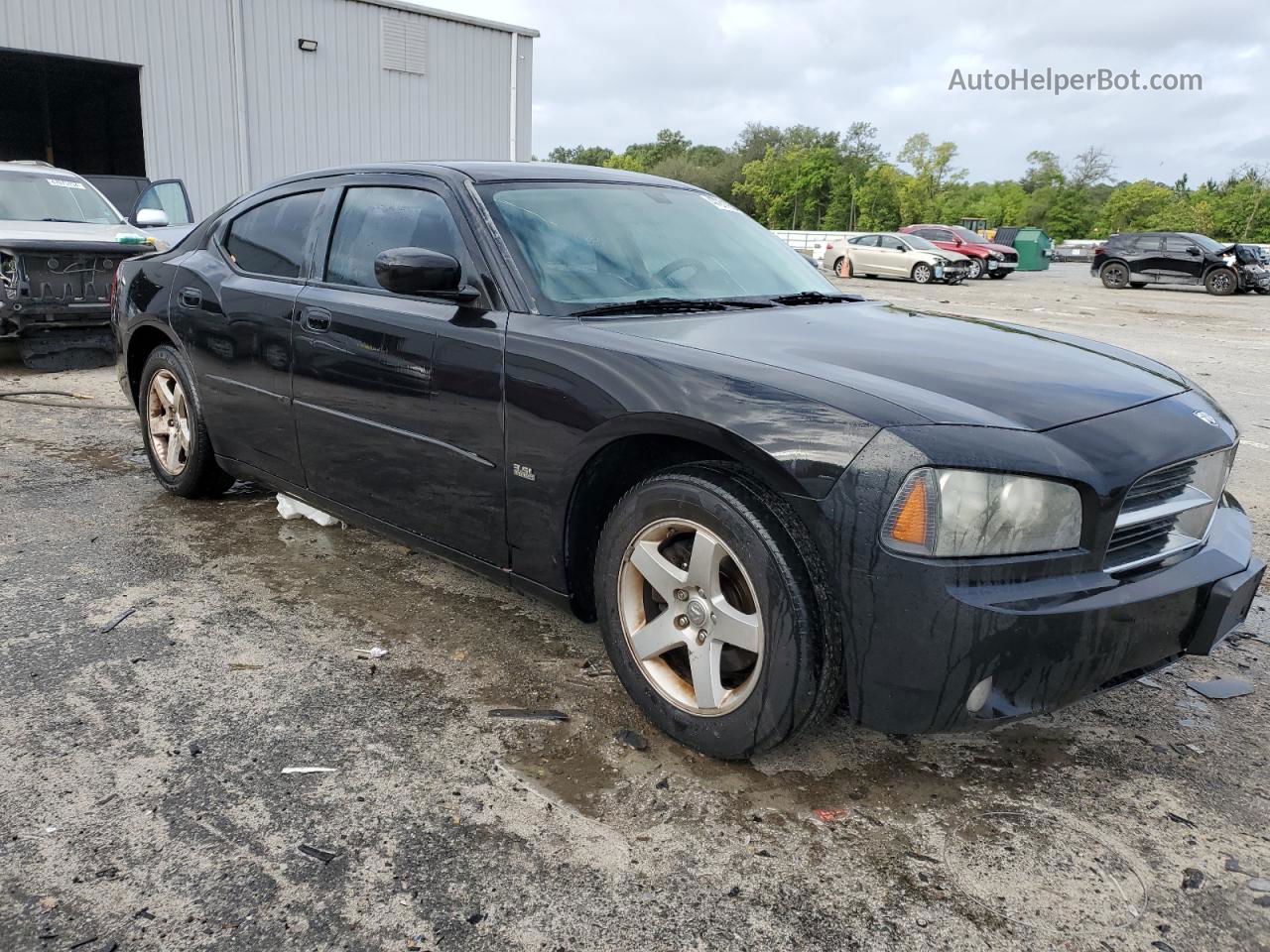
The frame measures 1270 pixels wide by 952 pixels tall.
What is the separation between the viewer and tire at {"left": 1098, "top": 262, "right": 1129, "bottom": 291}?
27.2 m

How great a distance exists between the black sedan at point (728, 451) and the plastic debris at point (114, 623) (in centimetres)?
76

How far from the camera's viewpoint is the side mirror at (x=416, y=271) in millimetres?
2988

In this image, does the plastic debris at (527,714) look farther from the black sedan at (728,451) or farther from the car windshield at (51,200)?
the car windshield at (51,200)

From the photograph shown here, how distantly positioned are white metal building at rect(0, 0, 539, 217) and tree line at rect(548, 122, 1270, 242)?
3781 centimetres

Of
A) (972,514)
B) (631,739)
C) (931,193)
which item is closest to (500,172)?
(631,739)

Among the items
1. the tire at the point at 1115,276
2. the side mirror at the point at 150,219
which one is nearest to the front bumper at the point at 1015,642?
the side mirror at the point at 150,219

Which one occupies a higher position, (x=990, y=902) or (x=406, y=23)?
(x=406, y=23)

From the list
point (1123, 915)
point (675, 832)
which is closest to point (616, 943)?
point (675, 832)

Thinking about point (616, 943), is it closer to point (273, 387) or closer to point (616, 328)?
point (616, 328)

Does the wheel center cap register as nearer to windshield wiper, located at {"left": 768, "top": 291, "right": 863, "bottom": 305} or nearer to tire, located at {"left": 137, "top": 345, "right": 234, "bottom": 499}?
windshield wiper, located at {"left": 768, "top": 291, "right": 863, "bottom": 305}

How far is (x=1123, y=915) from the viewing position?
209 centimetres

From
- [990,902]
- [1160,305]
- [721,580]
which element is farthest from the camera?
[1160,305]

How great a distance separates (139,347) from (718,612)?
151 inches

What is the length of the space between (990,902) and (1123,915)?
267mm
